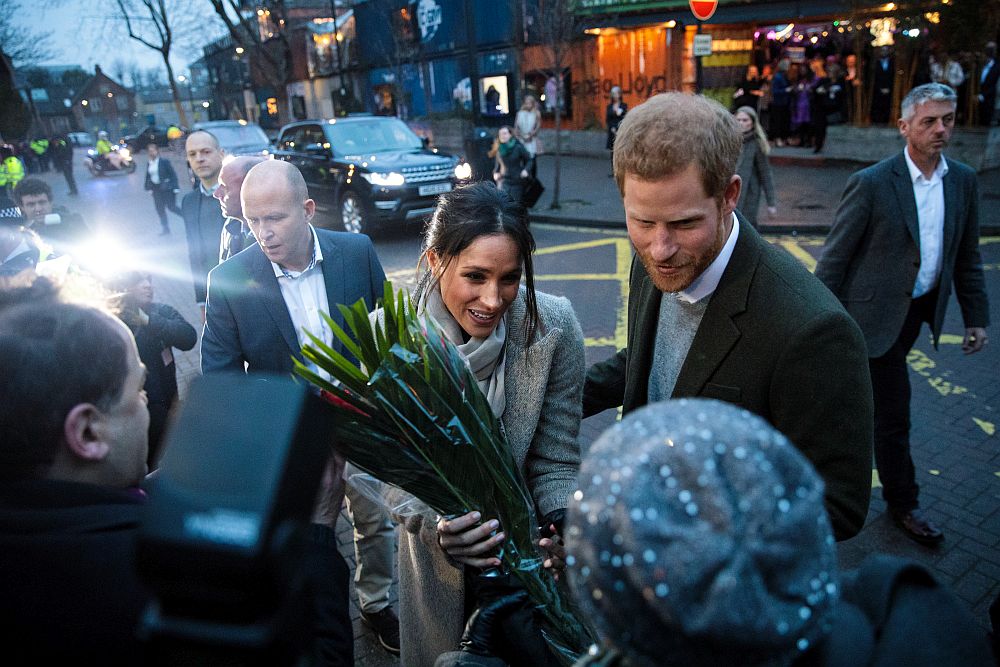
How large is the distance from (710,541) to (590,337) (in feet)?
19.1

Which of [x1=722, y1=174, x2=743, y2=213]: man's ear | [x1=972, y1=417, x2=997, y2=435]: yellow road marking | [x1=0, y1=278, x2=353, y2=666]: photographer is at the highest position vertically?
[x1=722, y1=174, x2=743, y2=213]: man's ear

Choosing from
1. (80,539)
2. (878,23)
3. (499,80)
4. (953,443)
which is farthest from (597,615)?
(499,80)

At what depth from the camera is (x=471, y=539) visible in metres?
1.59

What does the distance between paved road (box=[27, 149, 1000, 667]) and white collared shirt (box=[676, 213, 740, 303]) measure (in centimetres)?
229

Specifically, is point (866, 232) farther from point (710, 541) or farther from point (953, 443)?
point (710, 541)

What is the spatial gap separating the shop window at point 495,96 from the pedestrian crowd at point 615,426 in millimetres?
21617

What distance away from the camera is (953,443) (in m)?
4.27

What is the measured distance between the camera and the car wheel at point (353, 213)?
1105 centimetres

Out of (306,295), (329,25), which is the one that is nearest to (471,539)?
(306,295)

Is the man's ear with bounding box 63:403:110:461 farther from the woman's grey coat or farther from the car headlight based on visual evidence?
the car headlight

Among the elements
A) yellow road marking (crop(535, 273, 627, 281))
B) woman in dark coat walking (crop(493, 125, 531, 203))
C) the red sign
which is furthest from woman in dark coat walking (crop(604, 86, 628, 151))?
yellow road marking (crop(535, 273, 627, 281))

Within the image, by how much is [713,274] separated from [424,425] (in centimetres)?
89

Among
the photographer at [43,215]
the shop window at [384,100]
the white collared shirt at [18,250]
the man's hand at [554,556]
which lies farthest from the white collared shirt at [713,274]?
the shop window at [384,100]

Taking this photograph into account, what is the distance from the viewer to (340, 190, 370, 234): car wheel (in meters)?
11.1
